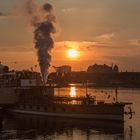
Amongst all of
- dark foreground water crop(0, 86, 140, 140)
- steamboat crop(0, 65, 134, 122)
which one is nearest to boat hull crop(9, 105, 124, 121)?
steamboat crop(0, 65, 134, 122)

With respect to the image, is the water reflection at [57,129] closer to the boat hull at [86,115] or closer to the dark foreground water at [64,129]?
the dark foreground water at [64,129]

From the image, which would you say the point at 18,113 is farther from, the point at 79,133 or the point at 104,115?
the point at 79,133

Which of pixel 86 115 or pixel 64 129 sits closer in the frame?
pixel 64 129

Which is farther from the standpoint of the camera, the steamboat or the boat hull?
the steamboat

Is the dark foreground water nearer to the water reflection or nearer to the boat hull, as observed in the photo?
the water reflection

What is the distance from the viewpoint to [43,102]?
86.0m

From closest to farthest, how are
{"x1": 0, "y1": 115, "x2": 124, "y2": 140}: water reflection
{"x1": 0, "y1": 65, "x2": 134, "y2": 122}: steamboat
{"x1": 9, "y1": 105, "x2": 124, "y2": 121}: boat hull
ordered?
{"x1": 0, "y1": 115, "x2": 124, "y2": 140}: water reflection → {"x1": 9, "y1": 105, "x2": 124, "y2": 121}: boat hull → {"x1": 0, "y1": 65, "x2": 134, "y2": 122}: steamboat

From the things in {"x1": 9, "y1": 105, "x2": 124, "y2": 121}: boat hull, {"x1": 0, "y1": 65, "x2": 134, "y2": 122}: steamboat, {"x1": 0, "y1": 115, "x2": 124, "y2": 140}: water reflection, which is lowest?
{"x1": 0, "y1": 115, "x2": 124, "y2": 140}: water reflection

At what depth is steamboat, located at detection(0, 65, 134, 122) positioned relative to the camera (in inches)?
3110

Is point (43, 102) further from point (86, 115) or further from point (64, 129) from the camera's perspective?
point (64, 129)

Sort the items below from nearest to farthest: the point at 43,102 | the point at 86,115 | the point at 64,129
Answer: the point at 64,129, the point at 86,115, the point at 43,102

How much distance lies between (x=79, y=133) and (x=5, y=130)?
37.3ft

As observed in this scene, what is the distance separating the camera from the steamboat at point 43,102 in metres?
79.0

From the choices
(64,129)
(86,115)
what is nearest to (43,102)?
(86,115)
